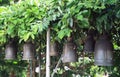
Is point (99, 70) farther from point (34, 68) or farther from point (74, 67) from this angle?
point (34, 68)

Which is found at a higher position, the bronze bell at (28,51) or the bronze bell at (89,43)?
the bronze bell at (89,43)

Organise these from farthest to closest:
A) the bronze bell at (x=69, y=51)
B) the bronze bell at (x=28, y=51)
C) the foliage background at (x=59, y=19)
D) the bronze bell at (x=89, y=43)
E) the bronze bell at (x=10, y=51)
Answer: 1. the bronze bell at (x=10, y=51)
2. the bronze bell at (x=28, y=51)
3. the bronze bell at (x=89, y=43)
4. the bronze bell at (x=69, y=51)
5. the foliage background at (x=59, y=19)

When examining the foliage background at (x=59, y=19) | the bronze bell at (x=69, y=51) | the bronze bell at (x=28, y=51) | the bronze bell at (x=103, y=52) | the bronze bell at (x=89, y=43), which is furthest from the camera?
the bronze bell at (x=28, y=51)

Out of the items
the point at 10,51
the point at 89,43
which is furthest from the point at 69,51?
the point at 10,51

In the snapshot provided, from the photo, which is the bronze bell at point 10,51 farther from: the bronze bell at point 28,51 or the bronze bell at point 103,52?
the bronze bell at point 103,52

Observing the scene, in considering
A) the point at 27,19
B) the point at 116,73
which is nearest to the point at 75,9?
the point at 27,19

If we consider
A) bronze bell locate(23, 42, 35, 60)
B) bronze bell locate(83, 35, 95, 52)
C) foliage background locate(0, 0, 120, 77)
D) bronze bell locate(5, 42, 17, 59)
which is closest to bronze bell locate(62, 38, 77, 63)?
foliage background locate(0, 0, 120, 77)

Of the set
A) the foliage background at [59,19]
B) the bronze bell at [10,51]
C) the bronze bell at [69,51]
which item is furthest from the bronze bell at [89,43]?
the bronze bell at [10,51]

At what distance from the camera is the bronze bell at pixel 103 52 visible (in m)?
2.66

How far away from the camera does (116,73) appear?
14.6ft

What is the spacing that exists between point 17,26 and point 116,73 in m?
2.10

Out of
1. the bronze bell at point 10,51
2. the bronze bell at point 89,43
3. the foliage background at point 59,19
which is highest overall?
the foliage background at point 59,19

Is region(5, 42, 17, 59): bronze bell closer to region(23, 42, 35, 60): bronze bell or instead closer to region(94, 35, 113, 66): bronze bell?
region(23, 42, 35, 60): bronze bell

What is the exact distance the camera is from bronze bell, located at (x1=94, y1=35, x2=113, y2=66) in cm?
266
